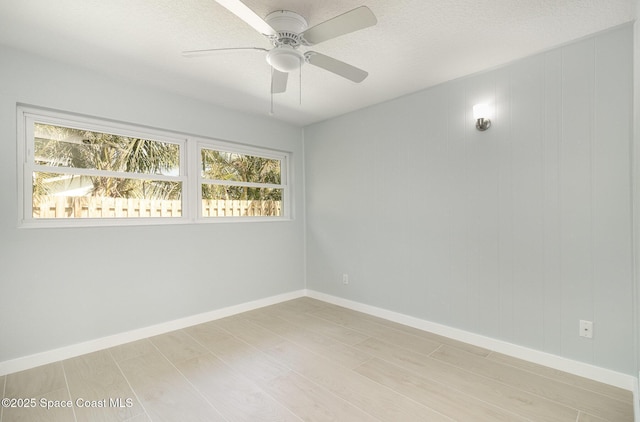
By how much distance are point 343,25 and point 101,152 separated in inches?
96.7

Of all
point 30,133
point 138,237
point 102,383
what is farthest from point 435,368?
point 30,133

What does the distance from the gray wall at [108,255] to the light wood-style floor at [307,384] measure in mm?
304

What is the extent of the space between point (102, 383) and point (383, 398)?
1.92 metres

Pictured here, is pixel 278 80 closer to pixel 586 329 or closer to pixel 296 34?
pixel 296 34

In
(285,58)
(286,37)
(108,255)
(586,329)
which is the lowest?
(586,329)

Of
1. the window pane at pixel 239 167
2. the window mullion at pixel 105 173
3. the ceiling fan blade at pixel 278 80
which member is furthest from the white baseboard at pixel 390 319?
the ceiling fan blade at pixel 278 80

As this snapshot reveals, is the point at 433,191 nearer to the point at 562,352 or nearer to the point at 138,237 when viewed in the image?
the point at 562,352

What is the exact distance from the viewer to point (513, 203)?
8.00 feet

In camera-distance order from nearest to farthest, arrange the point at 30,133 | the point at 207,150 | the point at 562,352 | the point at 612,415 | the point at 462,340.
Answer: the point at 612,415 → the point at 562,352 → the point at 30,133 → the point at 462,340 → the point at 207,150

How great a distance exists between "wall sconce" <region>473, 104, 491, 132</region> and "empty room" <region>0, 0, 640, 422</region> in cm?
2

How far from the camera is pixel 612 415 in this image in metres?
1.72

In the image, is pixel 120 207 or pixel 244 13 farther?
pixel 120 207

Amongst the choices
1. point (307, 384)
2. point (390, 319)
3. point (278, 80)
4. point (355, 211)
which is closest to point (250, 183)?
point (355, 211)

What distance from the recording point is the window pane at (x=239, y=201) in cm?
344
